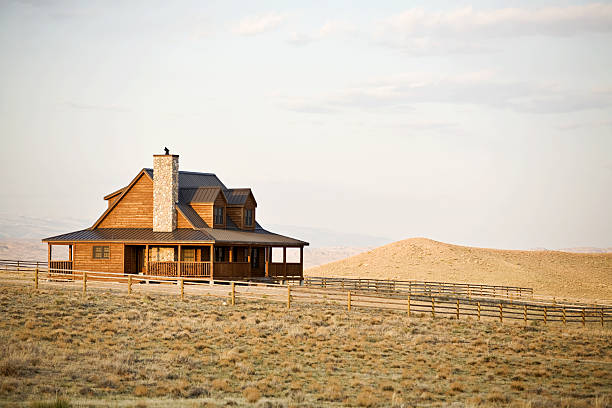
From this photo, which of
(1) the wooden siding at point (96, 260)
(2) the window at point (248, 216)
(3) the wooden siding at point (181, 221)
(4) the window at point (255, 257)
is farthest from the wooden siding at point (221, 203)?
(1) the wooden siding at point (96, 260)

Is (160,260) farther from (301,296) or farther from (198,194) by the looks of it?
(301,296)

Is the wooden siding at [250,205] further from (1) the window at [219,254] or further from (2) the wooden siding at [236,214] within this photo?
Result: (1) the window at [219,254]

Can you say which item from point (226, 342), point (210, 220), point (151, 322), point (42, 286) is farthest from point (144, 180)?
point (226, 342)

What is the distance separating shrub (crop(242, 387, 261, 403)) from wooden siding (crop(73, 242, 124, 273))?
28.8m

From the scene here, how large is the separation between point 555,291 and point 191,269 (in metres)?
44.0

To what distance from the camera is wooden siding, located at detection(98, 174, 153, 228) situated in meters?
46.8

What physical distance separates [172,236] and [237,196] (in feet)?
26.8

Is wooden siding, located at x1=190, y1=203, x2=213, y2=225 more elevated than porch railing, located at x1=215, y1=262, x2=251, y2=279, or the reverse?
wooden siding, located at x1=190, y1=203, x2=213, y2=225

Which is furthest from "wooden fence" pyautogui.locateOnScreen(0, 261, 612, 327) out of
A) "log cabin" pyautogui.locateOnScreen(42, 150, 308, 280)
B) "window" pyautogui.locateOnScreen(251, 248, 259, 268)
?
"window" pyautogui.locateOnScreen(251, 248, 259, 268)

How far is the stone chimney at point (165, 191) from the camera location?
148ft

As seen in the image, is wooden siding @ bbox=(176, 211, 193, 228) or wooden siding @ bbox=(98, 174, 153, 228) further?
wooden siding @ bbox=(98, 174, 153, 228)

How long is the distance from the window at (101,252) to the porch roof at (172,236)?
67 cm

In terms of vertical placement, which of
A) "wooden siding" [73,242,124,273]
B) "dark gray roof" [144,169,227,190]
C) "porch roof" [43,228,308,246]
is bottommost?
"wooden siding" [73,242,124,273]

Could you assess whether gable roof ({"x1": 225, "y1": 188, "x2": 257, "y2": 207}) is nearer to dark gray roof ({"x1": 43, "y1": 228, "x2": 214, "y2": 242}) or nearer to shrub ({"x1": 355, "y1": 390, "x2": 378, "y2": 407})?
dark gray roof ({"x1": 43, "y1": 228, "x2": 214, "y2": 242})
